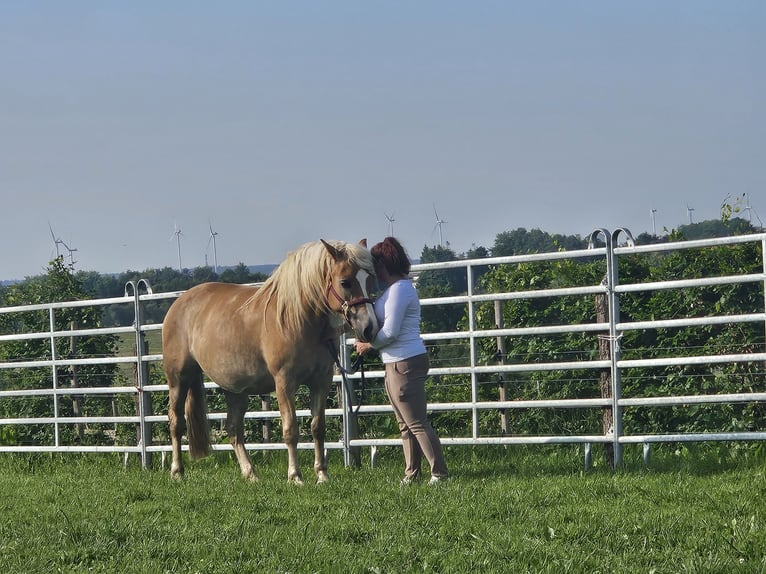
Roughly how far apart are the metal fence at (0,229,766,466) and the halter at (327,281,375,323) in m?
1.10

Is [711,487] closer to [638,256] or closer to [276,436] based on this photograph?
[638,256]

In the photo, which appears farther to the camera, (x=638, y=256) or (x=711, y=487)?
(x=638, y=256)

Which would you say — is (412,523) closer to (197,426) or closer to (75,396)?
(197,426)

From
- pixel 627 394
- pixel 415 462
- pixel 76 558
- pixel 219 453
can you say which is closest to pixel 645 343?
pixel 627 394

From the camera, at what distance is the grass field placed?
498 cm

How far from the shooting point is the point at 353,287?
24.8 feet

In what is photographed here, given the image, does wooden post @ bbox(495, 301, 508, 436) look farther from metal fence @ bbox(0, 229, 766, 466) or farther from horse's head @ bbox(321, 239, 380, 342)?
horse's head @ bbox(321, 239, 380, 342)

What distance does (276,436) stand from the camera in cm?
1179

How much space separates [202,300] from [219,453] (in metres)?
2.29

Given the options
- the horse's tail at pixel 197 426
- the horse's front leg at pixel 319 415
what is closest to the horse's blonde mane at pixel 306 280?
the horse's front leg at pixel 319 415

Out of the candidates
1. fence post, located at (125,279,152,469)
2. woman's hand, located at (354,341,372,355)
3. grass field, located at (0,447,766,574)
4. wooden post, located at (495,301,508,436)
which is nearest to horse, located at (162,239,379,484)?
woman's hand, located at (354,341,372,355)

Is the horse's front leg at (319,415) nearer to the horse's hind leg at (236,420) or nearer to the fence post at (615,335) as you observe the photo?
the horse's hind leg at (236,420)

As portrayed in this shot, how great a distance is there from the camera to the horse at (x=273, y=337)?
7672 millimetres

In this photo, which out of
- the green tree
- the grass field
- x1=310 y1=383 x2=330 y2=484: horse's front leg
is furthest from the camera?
the green tree
